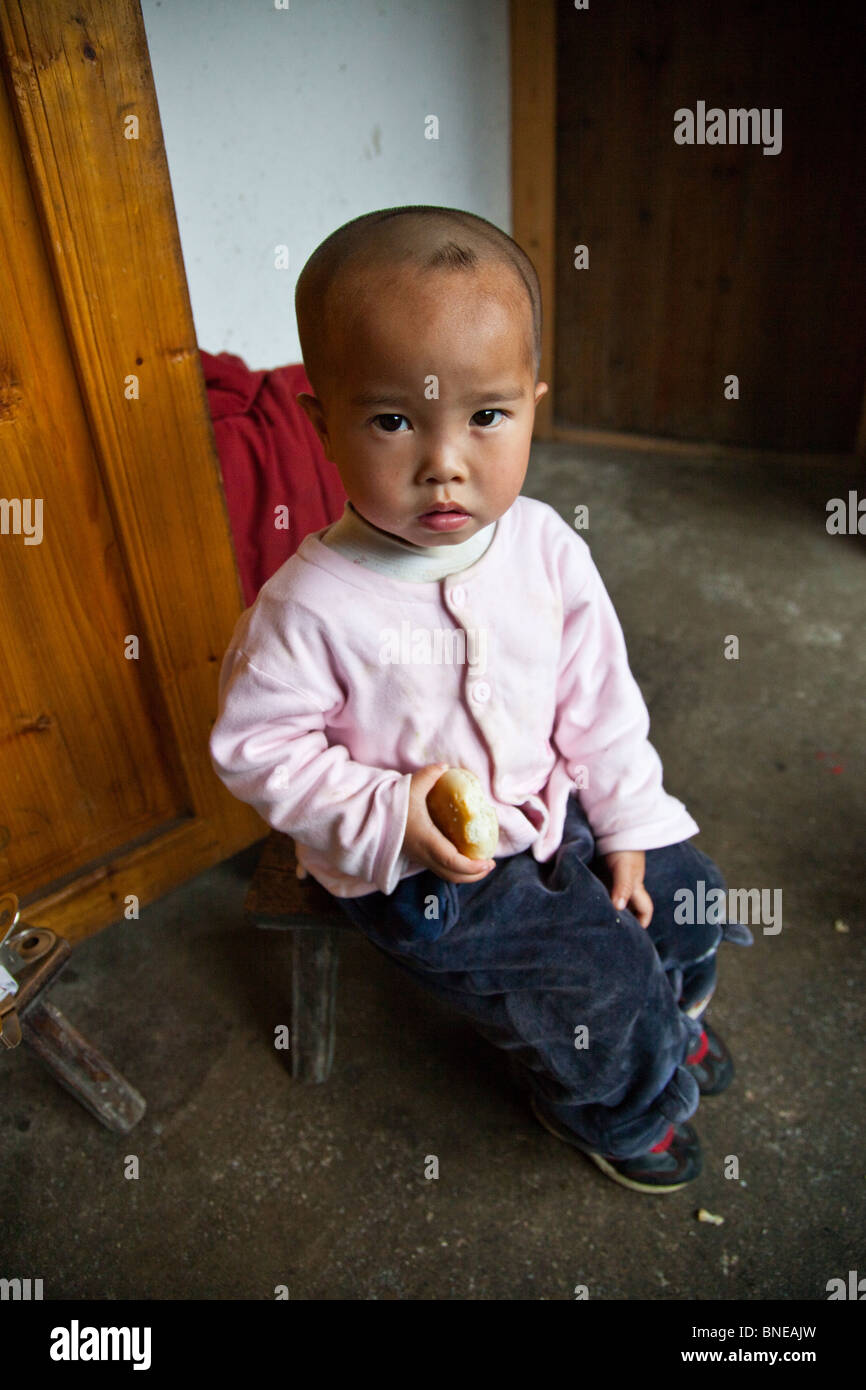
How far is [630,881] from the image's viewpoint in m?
1.12

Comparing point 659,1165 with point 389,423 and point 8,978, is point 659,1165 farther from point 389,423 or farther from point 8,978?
point 389,423

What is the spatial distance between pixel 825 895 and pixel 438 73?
234 cm

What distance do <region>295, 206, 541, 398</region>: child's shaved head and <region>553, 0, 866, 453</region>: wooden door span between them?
2.43 metres

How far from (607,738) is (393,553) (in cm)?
35

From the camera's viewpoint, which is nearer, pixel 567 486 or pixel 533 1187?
pixel 533 1187

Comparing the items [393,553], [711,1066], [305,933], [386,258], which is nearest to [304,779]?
[393,553]

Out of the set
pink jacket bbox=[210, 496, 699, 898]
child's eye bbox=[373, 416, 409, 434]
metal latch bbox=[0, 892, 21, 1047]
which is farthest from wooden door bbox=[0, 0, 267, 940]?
child's eye bbox=[373, 416, 409, 434]

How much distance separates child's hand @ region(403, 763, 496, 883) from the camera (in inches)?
36.5

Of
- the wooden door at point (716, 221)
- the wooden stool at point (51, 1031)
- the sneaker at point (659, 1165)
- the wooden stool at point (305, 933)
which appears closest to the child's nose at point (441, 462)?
the wooden stool at point (305, 933)

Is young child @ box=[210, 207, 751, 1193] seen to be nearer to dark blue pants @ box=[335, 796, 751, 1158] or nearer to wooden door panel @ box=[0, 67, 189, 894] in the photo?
dark blue pants @ box=[335, 796, 751, 1158]

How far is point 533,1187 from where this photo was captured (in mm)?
1206
